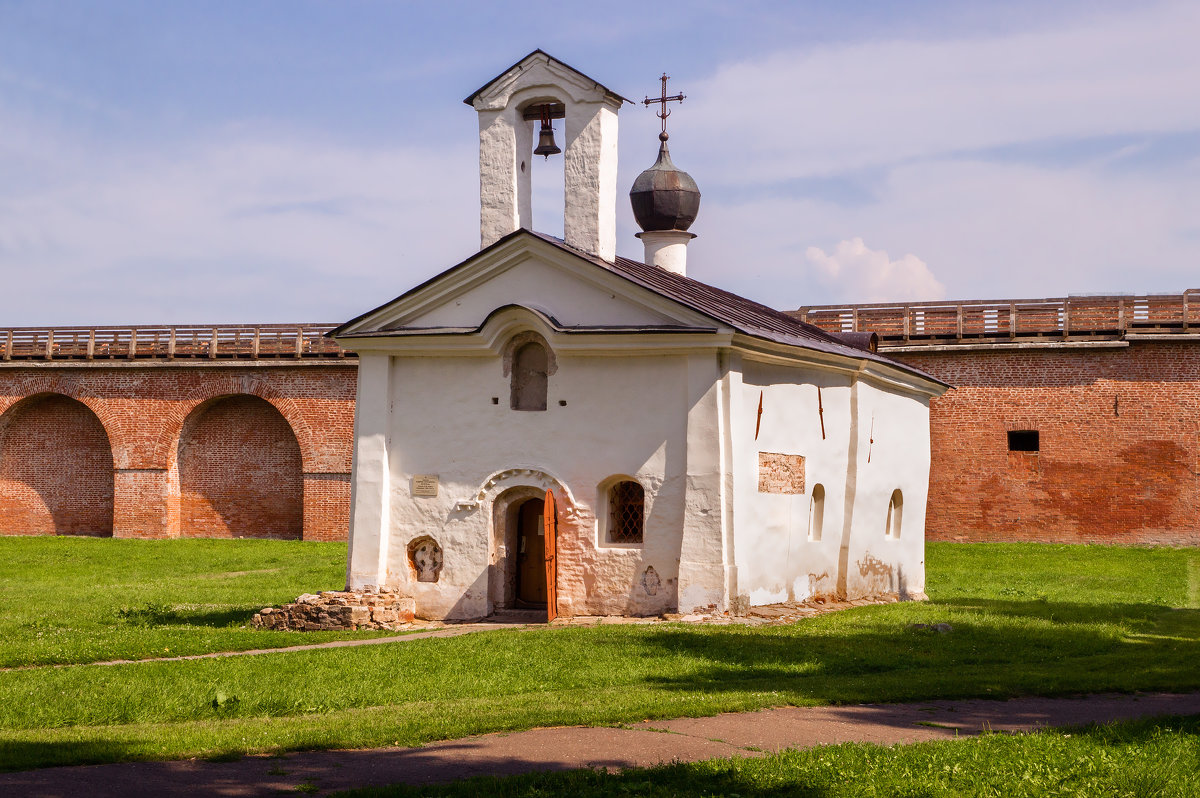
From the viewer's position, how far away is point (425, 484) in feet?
56.7

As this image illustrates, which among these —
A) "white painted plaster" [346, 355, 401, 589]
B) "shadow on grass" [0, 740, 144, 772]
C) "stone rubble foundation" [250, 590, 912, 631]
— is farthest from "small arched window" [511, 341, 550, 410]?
"shadow on grass" [0, 740, 144, 772]

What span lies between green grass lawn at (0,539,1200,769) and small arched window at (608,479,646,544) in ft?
6.73

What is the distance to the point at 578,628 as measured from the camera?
47.8 feet

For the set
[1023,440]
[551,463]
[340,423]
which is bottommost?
[551,463]

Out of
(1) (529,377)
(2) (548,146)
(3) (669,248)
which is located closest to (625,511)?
(1) (529,377)

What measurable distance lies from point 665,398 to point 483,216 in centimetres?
376

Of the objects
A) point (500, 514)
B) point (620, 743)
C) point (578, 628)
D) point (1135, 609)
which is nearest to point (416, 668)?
point (578, 628)

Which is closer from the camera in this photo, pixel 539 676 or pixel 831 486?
pixel 539 676

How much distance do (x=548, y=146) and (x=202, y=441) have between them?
756 inches

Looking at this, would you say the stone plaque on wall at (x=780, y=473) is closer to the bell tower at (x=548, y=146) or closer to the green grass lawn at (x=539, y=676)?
the green grass lawn at (x=539, y=676)

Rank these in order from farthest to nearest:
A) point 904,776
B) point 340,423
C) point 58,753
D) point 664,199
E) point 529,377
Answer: point 340,423
point 664,199
point 529,377
point 58,753
point 904,776

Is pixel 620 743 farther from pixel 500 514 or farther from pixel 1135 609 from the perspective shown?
pixel 1135 609

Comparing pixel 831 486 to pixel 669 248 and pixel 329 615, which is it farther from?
pixel 329 615

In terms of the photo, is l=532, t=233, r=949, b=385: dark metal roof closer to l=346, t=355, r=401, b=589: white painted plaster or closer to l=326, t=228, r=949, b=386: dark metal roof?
l=326, t=228, r=949, b=386: dark metal roof
